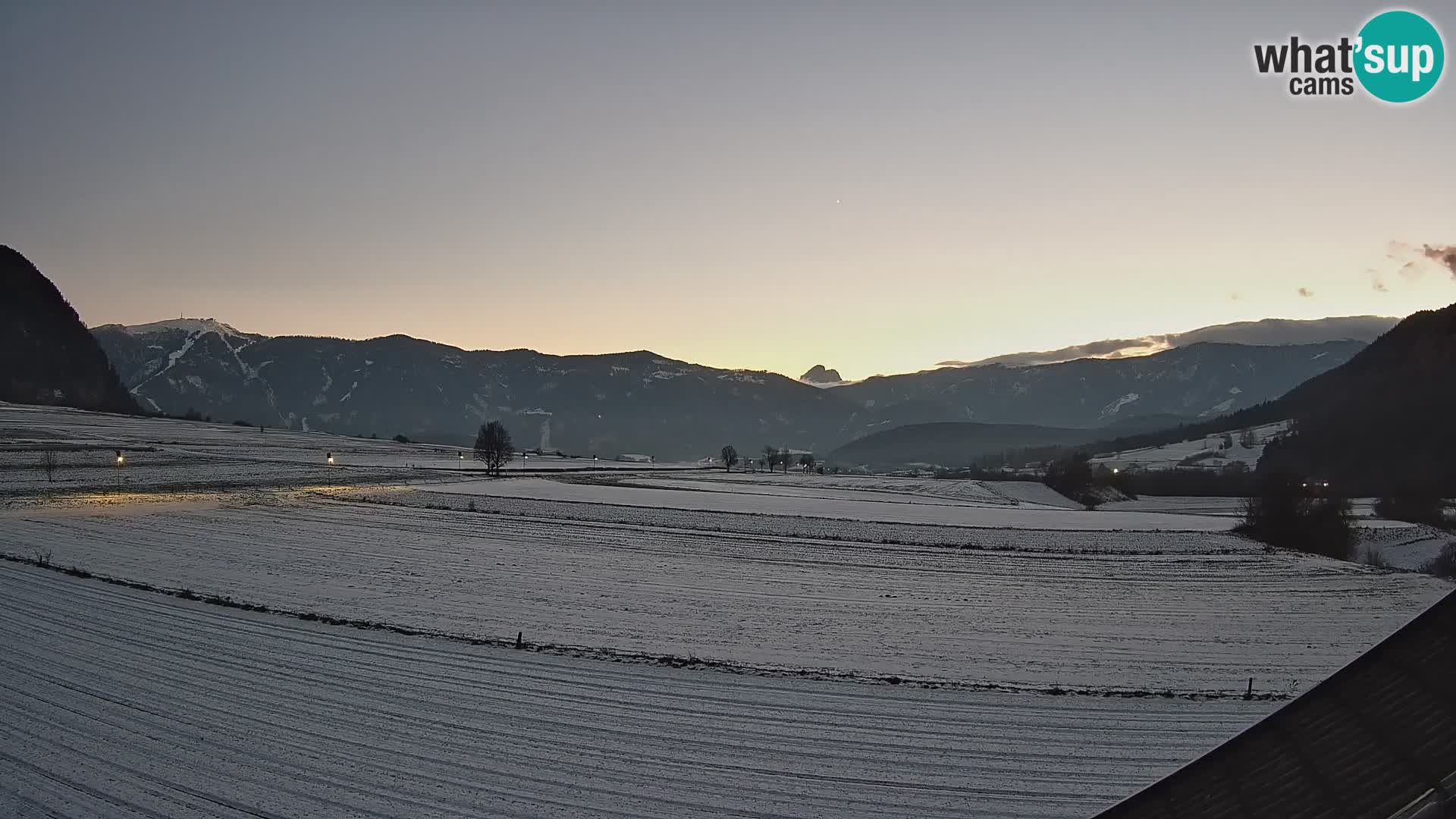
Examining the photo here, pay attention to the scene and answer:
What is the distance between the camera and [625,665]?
22.4 metres

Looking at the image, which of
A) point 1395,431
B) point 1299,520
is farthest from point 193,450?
point 1395,431

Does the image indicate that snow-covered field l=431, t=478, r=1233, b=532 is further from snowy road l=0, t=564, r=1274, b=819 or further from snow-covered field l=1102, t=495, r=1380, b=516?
snowy road l=0, t=564, r=1274, b=819

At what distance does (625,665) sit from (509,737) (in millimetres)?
5878

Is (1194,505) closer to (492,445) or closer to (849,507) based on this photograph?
(849,507)

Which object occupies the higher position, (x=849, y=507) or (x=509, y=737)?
(x=509, y=737)

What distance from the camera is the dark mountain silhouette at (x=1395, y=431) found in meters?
98.5

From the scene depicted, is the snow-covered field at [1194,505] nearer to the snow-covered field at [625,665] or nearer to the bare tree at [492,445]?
the snow-covered field at [625,665]

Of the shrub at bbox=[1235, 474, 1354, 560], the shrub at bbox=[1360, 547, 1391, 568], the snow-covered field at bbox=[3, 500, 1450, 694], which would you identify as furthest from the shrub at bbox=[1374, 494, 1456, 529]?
the snow-covered field at bbox=[3, 500, 1450, 694]

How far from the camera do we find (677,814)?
1356 centimetres

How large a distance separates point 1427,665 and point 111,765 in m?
18.9

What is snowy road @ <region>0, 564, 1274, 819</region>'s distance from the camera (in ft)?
45.8

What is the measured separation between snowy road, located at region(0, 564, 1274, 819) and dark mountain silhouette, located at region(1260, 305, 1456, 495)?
8174 centimetres

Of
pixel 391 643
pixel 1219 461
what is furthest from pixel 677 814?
pixel 1219 461

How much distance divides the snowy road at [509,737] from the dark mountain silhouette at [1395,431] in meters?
81.7
